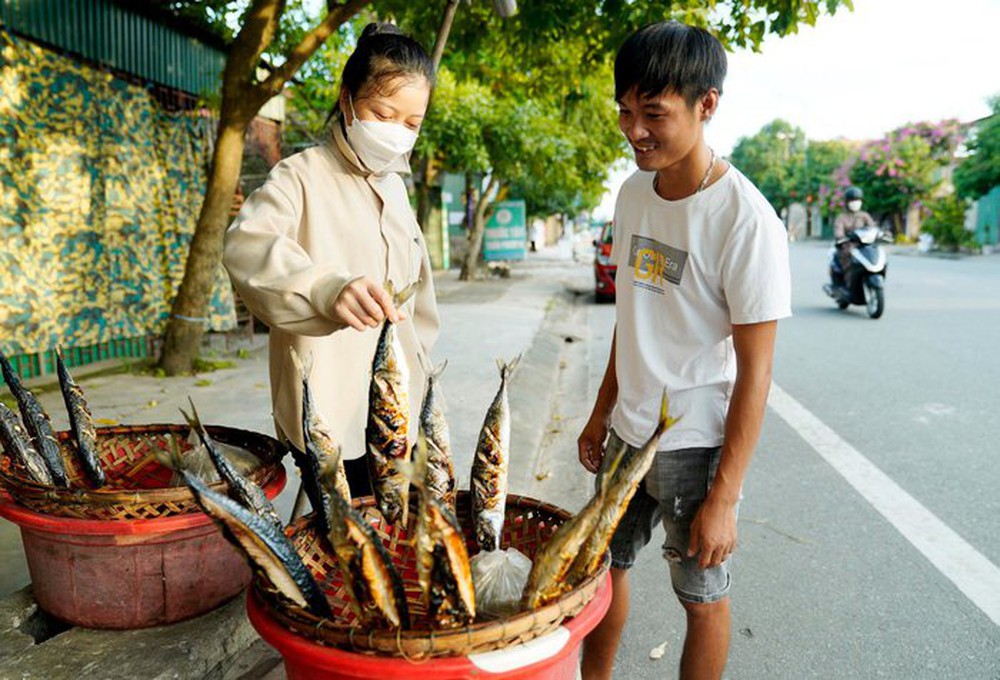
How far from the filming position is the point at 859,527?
366cm

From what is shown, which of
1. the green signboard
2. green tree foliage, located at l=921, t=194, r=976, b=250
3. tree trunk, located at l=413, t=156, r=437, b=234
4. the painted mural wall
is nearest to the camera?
the painted mural wall

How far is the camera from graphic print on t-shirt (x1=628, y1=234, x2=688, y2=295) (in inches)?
71.8

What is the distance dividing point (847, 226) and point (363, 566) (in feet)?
35.8

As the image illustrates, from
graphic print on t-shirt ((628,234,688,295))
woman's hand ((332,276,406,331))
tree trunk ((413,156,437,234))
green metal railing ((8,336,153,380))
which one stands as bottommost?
green metal railing ((8,336,153,380))

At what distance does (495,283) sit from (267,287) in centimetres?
1512

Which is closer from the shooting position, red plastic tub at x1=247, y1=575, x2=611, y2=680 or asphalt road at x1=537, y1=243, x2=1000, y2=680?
red plastic tub at x1=247, y1=575, x2=611, y2=680

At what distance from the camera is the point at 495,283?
16.7m

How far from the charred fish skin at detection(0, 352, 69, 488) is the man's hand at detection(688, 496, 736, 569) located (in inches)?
68.2

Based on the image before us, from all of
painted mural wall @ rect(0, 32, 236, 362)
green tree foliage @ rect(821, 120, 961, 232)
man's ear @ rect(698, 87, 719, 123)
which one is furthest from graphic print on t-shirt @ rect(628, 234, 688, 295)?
green tree foliage @ rect(821, 120, 961, 232)

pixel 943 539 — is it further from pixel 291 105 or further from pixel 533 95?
pixel 291 105

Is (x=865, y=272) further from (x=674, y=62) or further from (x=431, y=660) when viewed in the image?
(x=431, y=660)

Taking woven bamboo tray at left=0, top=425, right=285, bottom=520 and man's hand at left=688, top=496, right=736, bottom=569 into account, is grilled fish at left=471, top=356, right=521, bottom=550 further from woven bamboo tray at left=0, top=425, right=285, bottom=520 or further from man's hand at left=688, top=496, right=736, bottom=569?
woven bamboo tray at left=0, top=425, right=285, bottom=520

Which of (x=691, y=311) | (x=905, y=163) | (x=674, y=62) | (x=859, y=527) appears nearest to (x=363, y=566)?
(x=691, y=311)

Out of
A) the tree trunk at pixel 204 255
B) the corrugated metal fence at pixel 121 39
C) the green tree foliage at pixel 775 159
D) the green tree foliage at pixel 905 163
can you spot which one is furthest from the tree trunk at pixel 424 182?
the green tree foliage at pixel 775 159
